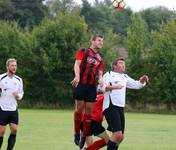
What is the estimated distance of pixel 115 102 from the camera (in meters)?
11.6

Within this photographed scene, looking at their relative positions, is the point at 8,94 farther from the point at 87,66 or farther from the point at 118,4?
the point at 118,4

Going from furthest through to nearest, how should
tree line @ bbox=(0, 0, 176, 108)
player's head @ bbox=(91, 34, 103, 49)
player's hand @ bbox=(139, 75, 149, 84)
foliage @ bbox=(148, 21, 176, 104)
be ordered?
1. tree line @ bbox=(0, 0, 176, 108)
2. foliage @ bbox=(148, 21, 176, 104)
3. player's hand @ bbox=(139, 75, 149, 84)
4. player's head @ bbox=(91, 34, 103, 49)

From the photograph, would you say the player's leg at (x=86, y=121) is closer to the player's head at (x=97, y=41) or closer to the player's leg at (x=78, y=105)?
the player's leg at (x=78, y=105)

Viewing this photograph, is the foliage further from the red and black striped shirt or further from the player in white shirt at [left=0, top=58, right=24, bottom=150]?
the red and black striped shirt

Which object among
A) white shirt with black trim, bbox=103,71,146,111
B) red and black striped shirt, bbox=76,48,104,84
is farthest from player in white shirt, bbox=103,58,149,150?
red and black striped shirt, bbox=76,48,104,84

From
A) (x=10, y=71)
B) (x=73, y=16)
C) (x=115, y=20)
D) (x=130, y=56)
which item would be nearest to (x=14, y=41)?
(x=73, y=16)

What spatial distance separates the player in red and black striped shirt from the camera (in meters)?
11.9

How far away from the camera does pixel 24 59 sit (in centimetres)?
4891

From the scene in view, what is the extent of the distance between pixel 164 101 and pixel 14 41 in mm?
14370

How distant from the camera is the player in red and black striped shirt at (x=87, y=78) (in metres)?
11.9

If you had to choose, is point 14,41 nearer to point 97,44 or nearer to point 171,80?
point 171,80

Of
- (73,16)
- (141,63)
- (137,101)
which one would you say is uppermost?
(73,16)

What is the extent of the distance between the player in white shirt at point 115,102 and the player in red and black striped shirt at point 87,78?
12.7 inches

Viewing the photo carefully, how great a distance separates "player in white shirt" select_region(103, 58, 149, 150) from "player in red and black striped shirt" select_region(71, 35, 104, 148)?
32 cm
